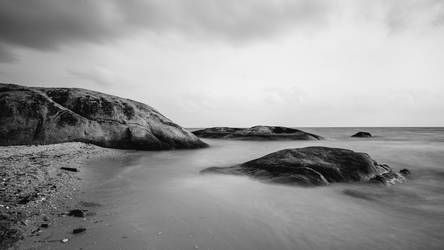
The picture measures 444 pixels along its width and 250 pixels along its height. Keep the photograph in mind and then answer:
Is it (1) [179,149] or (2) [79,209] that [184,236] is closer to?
(2) [79,209]

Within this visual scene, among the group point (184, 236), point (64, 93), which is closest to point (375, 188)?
point (184, 236)

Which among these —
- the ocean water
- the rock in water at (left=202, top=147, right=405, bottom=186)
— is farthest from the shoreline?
the rock in water at (left=202, top=147, right=405, bottom=186)

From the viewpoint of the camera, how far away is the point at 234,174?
15.7ft

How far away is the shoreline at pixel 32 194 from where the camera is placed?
1.92 meters

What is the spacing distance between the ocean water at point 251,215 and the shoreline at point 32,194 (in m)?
0.25

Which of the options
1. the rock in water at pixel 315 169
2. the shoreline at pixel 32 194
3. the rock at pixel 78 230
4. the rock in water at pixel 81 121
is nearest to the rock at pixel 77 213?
the shoreline at pixel 32 194

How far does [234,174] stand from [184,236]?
278cm

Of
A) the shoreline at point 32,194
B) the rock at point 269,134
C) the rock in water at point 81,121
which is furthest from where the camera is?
the rock at point 269,134

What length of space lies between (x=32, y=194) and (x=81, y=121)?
579 centimetres

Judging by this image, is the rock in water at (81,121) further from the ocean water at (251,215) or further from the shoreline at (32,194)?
the ocean water at (251,215)

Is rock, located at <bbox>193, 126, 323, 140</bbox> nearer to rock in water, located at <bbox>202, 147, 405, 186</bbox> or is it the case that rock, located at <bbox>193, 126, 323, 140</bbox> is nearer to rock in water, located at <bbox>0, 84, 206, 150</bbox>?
rock in water, located at <bbox>0, 84, 206, 150</bbox>

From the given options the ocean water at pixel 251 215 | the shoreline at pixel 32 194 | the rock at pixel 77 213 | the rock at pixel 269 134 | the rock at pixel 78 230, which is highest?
the rock at pixel 269 134

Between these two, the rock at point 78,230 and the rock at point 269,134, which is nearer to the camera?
the rock at point 78,230

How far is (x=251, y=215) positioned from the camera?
2.67m
